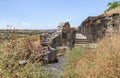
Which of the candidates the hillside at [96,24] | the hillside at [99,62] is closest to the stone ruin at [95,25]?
the hillside at [96,24]

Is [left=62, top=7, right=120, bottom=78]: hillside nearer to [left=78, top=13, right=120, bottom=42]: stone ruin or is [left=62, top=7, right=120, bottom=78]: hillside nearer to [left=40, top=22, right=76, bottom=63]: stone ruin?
[left=40, top=22, right=76, bottom=63]: stone ruin

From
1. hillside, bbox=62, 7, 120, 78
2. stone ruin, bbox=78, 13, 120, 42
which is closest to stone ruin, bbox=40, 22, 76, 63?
stone ruin, bbox=78, 13, 120, 42

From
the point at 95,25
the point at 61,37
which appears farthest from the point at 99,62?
the point at 95,25

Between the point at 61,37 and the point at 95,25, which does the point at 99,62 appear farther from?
the point at 95,25

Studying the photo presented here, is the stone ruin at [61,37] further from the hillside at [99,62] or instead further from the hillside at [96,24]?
the hillside at [99,62]

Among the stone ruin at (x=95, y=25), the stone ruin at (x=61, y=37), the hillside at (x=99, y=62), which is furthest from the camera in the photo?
the stone ruin at (x=95, y=25)

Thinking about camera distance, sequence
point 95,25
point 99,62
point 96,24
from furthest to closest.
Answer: point 95,25
point 96,24
point 99,62

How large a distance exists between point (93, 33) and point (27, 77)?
2129 centimetres

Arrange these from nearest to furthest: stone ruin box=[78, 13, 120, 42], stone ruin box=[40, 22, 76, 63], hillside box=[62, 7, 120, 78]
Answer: hillside box=[62, 7, 120, 78]
stone ruin box=[40, 22, 76, 63]
stone ruin box=[78, 13, 120, 42]

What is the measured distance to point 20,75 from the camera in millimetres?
8016

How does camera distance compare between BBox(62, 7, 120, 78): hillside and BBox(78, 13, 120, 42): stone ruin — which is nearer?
BBox(62, 7, 120, 78): hillside

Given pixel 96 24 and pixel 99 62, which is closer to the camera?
pixel 99 62

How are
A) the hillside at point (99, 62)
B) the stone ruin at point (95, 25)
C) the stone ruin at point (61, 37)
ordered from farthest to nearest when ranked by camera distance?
the stone ruin at point (95, 25), the stone ruin at point (61, 37), the hillside at point (99, 62)

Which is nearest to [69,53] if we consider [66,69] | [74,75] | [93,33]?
[66,69]
